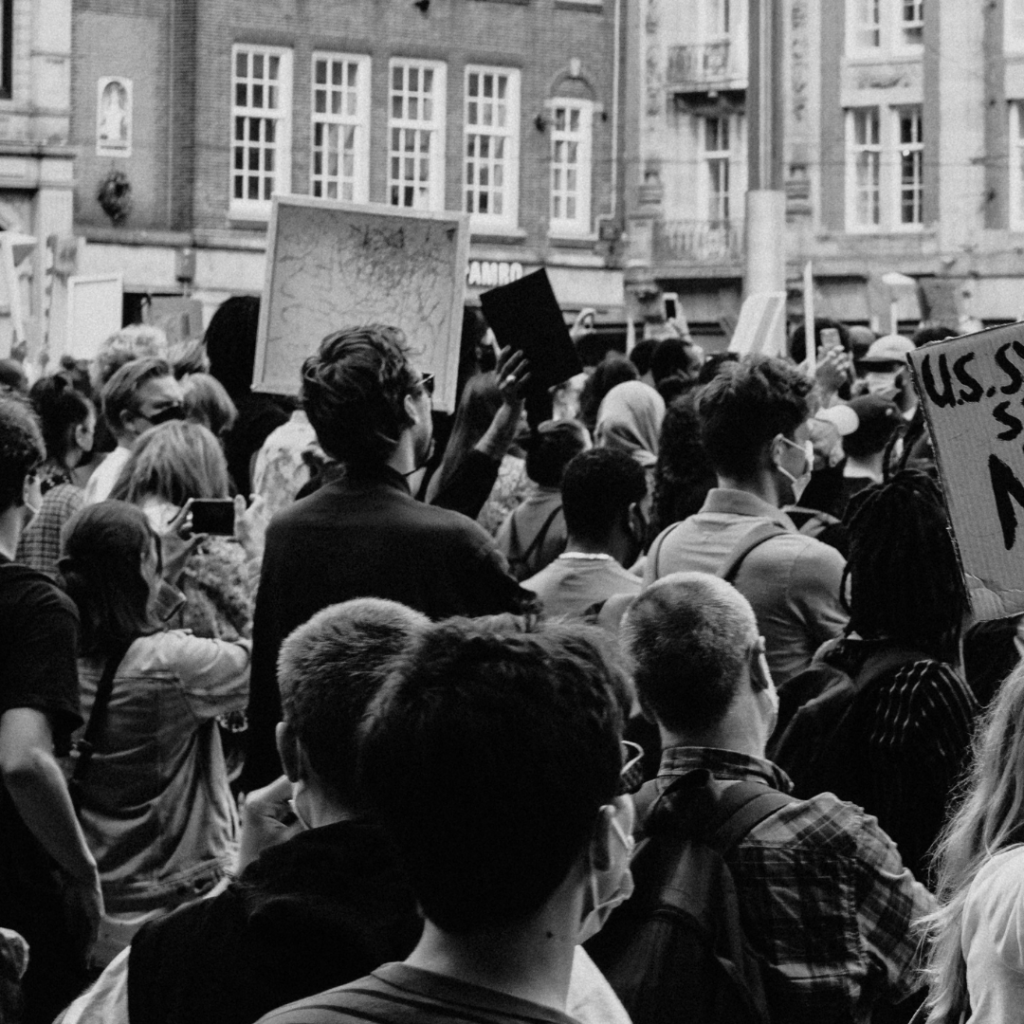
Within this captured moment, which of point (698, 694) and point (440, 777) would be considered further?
point (698, 694)

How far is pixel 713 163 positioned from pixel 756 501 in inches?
1534

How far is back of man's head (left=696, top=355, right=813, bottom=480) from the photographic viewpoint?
5.62 metres

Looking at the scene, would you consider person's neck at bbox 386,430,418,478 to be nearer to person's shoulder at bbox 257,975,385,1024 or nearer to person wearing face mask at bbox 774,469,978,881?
person wearing face mask at bbox 774,469,978,881

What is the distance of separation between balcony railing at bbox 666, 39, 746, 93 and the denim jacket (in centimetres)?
3839

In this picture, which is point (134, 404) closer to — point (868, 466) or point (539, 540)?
point (539, 540)

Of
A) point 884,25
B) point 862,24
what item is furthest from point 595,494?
point 862,24

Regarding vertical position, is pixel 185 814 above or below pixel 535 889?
below

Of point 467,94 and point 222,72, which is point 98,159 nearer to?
point 222,72

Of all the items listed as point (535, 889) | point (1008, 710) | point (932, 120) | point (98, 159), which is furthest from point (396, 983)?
point (932, 120)

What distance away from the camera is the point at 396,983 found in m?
2.06

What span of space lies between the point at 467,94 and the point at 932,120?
333 inches

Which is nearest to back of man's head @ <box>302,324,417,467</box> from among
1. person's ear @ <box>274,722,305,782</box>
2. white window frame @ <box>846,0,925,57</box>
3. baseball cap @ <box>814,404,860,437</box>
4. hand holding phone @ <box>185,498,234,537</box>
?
hand holding phone @ <box>185,498,234,537</box>

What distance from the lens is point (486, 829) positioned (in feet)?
6.75

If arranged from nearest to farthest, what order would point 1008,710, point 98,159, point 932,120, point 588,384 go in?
point 1008,710
point 588,384
point 98,159
point 932,120
